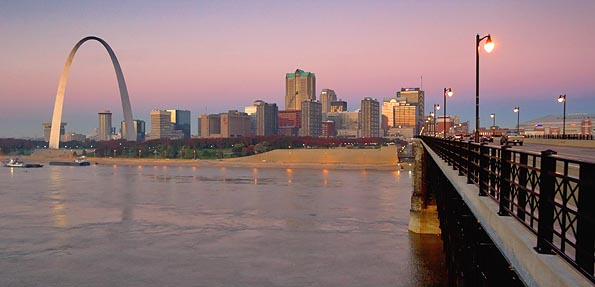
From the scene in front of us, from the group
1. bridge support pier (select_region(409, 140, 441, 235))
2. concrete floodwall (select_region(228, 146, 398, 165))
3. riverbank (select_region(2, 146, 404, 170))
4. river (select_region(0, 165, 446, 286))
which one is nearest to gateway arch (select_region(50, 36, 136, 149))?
riverbank (select_region(2, 146, 404, 170))

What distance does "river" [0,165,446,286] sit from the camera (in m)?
26.2

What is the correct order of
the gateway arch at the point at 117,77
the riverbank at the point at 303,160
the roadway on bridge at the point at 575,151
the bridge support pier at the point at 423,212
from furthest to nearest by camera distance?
the riverbank at the point at 303,160, the gateway arch at the point at 117,77, the bridge support pier at the point at 423,212, the roadway on bridge at the point at 575,151

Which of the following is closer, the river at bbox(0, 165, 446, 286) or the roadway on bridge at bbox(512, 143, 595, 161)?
the roadway on bridge at bbox(512, 143, 595, 161)

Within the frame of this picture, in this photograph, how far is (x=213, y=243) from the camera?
3412 centimetres

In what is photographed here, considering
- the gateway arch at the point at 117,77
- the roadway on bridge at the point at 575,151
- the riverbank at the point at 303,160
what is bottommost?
the riverbank at the point at 303,160

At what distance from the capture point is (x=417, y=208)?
124ft

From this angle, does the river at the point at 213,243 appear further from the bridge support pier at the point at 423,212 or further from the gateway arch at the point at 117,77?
the gateway arch at the point at 117,77

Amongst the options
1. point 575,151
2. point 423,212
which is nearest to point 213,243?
point 423,212

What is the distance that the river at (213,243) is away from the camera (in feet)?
86.0

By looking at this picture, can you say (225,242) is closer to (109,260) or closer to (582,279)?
(109,260)

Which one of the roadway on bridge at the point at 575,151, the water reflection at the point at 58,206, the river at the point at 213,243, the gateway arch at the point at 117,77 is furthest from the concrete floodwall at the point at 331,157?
the roadway on bridge at the point at 575,151

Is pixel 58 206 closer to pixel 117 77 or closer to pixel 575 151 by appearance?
pixel 575 151

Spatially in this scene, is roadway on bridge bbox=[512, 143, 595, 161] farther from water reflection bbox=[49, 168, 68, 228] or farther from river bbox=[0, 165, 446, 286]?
water reflection bbox=[49, 168, 68, 228]

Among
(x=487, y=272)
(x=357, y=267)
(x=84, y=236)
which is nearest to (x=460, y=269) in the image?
(x=487, y=272)
